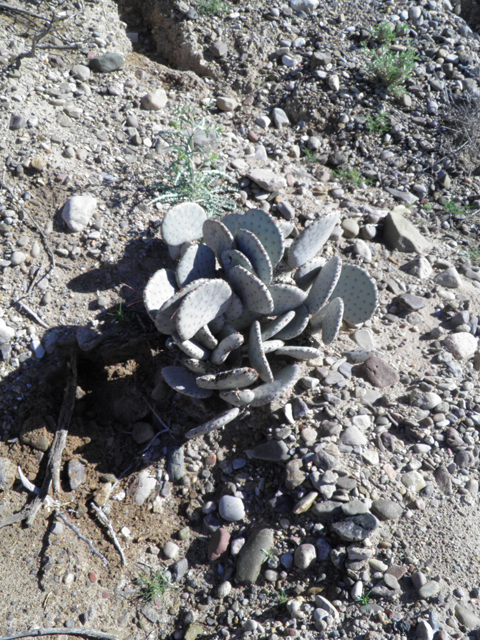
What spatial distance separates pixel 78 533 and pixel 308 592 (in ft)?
3.64

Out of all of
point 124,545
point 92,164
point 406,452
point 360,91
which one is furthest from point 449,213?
point 124,545

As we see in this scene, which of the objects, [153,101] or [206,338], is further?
[153,101]

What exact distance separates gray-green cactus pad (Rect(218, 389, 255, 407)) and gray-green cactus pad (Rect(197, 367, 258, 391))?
34 millimetres

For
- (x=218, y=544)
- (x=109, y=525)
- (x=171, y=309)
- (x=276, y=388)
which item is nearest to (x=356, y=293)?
(x=276, y=388)

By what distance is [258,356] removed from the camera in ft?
7.54

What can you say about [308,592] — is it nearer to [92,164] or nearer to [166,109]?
[92,164]

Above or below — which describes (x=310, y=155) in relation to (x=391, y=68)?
below

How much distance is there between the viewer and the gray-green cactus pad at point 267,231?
8.20 ft

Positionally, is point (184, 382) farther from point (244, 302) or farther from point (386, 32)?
point (386, 32)

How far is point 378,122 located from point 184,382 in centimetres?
278

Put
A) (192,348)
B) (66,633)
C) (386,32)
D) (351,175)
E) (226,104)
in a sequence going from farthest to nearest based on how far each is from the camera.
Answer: (386,32), (226,104), (351,175), (192,348), (66,633)

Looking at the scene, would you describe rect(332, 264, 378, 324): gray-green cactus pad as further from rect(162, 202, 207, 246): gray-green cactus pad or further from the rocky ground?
rect(162, 202, 207, 246): gray-green cactus pad

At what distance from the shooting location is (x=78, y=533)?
2.36 m

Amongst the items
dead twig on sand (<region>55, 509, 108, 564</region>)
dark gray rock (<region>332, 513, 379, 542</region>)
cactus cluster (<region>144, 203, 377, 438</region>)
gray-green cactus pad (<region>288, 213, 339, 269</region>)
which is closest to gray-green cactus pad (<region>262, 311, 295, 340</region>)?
cactus cluster (<region>144, 203, 377, 438</region>)
